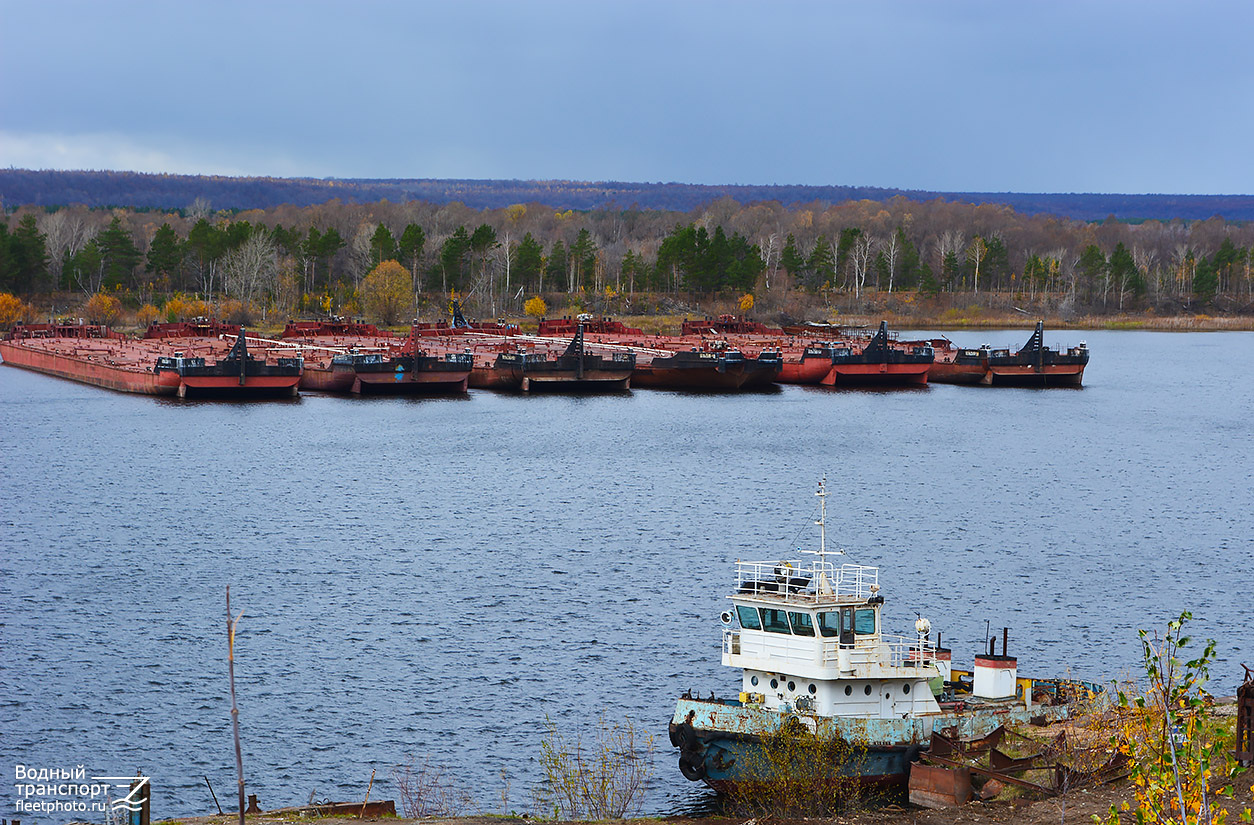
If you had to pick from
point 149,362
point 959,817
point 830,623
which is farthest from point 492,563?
point 149,362

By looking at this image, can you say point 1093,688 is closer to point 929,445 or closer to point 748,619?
point 748,619

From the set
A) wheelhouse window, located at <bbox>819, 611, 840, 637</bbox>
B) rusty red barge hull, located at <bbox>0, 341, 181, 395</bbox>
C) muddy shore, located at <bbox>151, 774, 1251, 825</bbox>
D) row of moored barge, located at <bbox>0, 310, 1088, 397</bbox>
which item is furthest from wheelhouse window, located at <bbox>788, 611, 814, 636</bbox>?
rusty red barge hull, located at <bbox>0, 341, 181, 395</bbox>

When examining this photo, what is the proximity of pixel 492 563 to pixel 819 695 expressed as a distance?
103ft

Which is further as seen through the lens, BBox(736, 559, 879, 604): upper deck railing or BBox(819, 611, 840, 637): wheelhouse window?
BBox(736, 559, 879, 604): upper deck railing

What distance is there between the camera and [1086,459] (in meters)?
98.2

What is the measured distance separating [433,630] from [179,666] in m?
9.17

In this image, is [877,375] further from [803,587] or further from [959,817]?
[959,817]

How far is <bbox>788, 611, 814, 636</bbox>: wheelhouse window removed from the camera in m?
33.4

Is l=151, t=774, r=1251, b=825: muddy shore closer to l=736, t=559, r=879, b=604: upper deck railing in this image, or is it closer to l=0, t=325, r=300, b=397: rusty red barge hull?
l=736, t=559, r=879, b=604: upper deck railing

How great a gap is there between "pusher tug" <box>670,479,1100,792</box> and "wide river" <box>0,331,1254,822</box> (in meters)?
2.59

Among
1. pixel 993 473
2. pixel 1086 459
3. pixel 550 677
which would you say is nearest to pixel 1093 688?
pixel 550 677

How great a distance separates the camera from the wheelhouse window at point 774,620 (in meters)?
33.6

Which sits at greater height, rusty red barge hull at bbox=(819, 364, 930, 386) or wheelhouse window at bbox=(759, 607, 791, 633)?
rusty red barge hull at bbox=(819, 364, 930, 386)

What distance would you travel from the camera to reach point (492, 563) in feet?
206
